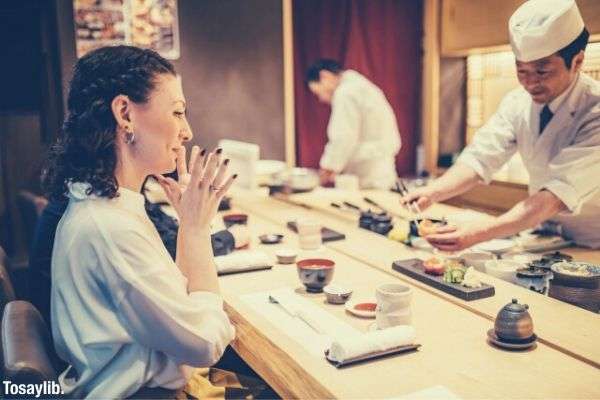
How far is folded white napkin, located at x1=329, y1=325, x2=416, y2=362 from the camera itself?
5.02 ft

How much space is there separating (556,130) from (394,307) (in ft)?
4.90

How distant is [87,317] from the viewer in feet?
4.88

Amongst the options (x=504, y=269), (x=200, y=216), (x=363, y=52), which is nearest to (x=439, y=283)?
Result: (x=504, y=269)

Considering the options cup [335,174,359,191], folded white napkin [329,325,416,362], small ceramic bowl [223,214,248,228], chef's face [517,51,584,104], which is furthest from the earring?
cup [335,174,359,191]

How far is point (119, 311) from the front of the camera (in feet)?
4.80

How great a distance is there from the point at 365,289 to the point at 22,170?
420 cm

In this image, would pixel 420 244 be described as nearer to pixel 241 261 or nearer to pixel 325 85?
pixel 241 261

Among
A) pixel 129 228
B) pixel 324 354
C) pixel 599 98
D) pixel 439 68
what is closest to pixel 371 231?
pixel 599 98

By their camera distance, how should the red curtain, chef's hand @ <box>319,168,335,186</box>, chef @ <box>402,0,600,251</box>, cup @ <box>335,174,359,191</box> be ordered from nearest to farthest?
chef @ <box>402,0,600,251</box>
cup @ <box>335,174,359,191</box>
chef's hand @ <box>319,168,335,186</box>
the red curtain

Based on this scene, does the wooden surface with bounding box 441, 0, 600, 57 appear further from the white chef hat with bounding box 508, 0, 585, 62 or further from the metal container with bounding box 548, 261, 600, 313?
the metal container with bounding box 548, 261, 600, 313

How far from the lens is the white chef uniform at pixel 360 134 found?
5957 millimetres

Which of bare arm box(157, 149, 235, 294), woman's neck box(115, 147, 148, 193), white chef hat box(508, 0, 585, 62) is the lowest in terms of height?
bare arm box(157, 149, 235, 294)

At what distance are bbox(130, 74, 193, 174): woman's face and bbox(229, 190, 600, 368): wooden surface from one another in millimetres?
1007

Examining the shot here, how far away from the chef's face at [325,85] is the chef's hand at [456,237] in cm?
386
